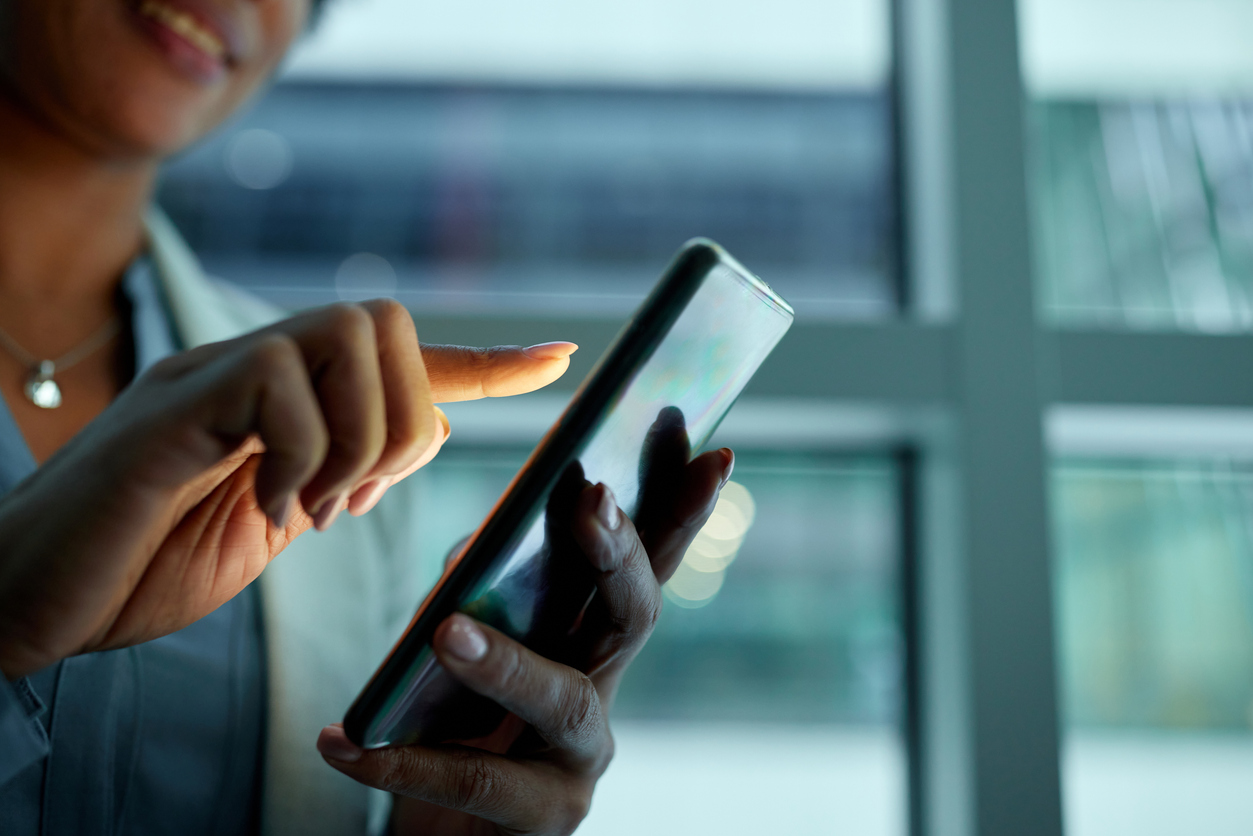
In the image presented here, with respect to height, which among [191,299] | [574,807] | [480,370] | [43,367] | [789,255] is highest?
[789,255]

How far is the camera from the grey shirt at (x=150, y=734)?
1.78ft

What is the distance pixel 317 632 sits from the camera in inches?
27.4

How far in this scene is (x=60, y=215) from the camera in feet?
2.38

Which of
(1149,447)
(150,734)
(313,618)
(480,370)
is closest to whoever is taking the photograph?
(480,370)

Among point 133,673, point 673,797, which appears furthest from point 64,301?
point 673,797

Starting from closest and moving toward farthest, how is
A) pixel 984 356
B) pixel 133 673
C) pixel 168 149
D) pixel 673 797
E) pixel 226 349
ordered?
pixel 226 349 < pixel 133 673 < pixel 168 149 < pixel 984 356 < pixel 673 797

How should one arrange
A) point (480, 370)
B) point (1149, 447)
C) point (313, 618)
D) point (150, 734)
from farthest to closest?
point (1149, 447)
point (313, 618)
point (150, 734)
point (480, 370)

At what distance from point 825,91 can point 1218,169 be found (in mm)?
531

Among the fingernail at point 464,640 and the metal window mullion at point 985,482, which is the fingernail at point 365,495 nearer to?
the fingernail at point 464,640

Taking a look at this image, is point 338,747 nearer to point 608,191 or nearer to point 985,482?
point 985,482

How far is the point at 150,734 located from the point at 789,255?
2.87 ft

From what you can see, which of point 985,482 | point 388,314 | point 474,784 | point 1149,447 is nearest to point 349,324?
point 388,314

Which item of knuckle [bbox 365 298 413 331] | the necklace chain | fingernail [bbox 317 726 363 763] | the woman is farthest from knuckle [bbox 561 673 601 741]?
the necklace chain

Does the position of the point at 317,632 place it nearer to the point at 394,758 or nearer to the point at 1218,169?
the point at 394,758
